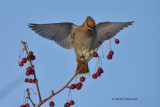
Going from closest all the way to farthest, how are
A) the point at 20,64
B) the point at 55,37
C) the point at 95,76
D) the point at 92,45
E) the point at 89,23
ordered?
the point at 20,64 < the point at 95,76 < the point at 89,23 < the point at 92,45 < the point at 55,37

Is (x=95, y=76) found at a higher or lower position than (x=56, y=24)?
lower

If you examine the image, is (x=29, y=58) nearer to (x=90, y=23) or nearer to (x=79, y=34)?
(x=90, y=23)

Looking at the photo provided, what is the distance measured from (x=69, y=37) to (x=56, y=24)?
0.90ft

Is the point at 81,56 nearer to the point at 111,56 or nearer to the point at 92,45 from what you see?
the point at 92,45

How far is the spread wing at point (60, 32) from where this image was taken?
11.1 feet

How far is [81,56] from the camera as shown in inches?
131

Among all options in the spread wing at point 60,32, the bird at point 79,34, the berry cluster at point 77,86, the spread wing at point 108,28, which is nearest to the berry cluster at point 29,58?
the berry cluster at point 77,86

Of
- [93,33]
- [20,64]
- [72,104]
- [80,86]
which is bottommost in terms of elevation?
[72,104]

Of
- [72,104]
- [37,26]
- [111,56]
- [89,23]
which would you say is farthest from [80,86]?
[37,26]

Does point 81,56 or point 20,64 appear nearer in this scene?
point 20,64

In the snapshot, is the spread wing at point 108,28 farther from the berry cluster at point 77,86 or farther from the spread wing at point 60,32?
the berry cluster at point 77,86

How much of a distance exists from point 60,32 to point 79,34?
1.14 ft

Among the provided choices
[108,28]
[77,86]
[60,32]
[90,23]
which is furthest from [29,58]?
[108,28]

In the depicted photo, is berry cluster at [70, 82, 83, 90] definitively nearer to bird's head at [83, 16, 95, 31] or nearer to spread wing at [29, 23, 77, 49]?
bird's head at [83, 16, 95, 31]
